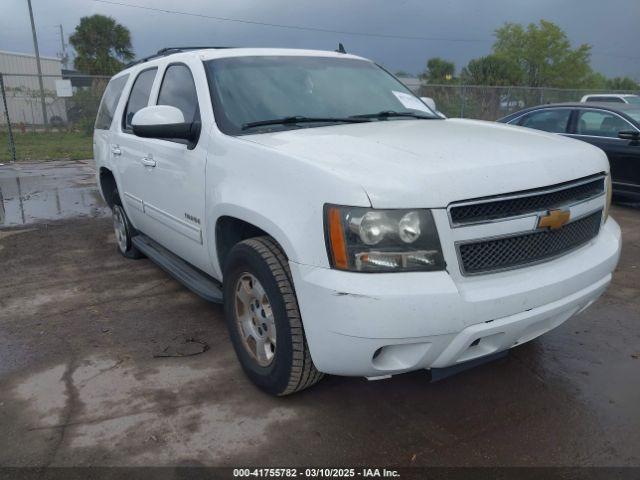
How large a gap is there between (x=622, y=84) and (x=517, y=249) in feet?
200

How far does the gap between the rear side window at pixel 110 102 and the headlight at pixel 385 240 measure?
3.72m

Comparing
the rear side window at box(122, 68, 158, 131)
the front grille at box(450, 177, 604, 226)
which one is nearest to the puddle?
the rear side window at box(122, 68, 158, 131)

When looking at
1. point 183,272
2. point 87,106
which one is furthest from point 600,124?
point 87,106

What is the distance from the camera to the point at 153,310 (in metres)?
4.28

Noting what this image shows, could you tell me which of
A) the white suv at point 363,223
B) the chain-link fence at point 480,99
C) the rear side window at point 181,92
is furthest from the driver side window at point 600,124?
the chain-link fence at point 480,99

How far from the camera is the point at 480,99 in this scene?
65.9 feet

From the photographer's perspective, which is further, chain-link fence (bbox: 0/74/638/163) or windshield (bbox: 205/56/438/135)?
chain-link fence (bbox: 0/74/638/163)

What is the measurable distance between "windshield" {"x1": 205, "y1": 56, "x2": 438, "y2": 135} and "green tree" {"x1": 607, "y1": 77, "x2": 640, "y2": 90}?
187 feet

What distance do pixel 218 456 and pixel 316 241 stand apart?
3.62 ft

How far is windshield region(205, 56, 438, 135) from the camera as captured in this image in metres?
3.28

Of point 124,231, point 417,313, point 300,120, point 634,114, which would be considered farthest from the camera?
point 634,114

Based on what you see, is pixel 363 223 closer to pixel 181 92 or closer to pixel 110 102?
pixel 181 92

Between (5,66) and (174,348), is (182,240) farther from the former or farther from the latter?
(5,66)

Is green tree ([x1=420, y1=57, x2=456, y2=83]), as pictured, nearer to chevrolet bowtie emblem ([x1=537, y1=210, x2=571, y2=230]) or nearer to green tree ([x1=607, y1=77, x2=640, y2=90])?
green tree ([x1=607, y1=77, x2=640, y2=90])
